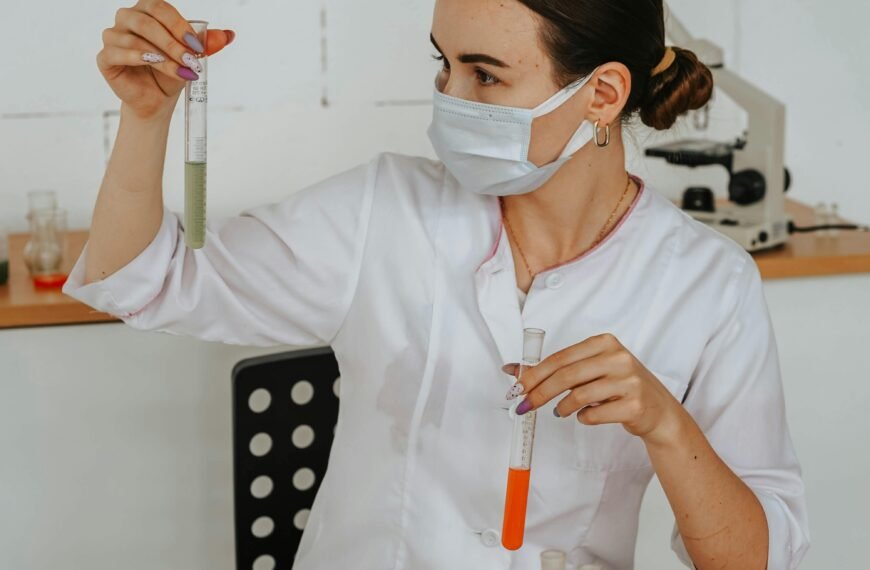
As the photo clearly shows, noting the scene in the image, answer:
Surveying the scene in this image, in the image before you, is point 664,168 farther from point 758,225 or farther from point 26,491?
point 26,491

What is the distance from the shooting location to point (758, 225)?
2.35m

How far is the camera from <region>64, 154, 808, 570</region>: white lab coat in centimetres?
156

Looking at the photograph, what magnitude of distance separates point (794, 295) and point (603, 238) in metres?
0.82

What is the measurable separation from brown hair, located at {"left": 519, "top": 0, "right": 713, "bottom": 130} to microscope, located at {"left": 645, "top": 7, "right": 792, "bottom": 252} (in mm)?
673

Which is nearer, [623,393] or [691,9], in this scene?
[623,393]

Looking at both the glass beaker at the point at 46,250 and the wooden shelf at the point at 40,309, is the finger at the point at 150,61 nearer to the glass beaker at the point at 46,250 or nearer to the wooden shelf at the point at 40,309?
the wooden shelf at the point at 40,309

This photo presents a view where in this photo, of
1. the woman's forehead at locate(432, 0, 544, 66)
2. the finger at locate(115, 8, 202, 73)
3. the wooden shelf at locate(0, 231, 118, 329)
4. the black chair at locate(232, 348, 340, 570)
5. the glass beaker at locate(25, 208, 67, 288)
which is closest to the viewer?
the finger at locate(115, 8, 202, 73)

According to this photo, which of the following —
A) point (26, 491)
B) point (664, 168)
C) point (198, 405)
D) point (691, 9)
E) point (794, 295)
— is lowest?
point (26, 491)

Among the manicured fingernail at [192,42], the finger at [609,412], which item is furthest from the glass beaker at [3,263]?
the finger at [609,412]

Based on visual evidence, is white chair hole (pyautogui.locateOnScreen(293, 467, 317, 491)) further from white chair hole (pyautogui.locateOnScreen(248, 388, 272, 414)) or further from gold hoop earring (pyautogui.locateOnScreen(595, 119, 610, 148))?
gold hoop earring (pyautogui.locateOnScreen(595, 119, 610, 148))

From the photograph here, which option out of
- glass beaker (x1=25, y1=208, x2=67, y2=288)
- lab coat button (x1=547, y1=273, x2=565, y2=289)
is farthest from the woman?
glass beaker (x1=25, y1=208, x2=67, y2=288)

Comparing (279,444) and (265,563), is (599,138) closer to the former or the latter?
(279,444)

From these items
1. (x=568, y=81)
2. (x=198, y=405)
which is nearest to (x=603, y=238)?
(x=568, y=81)

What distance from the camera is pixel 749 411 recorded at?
1.56 m
